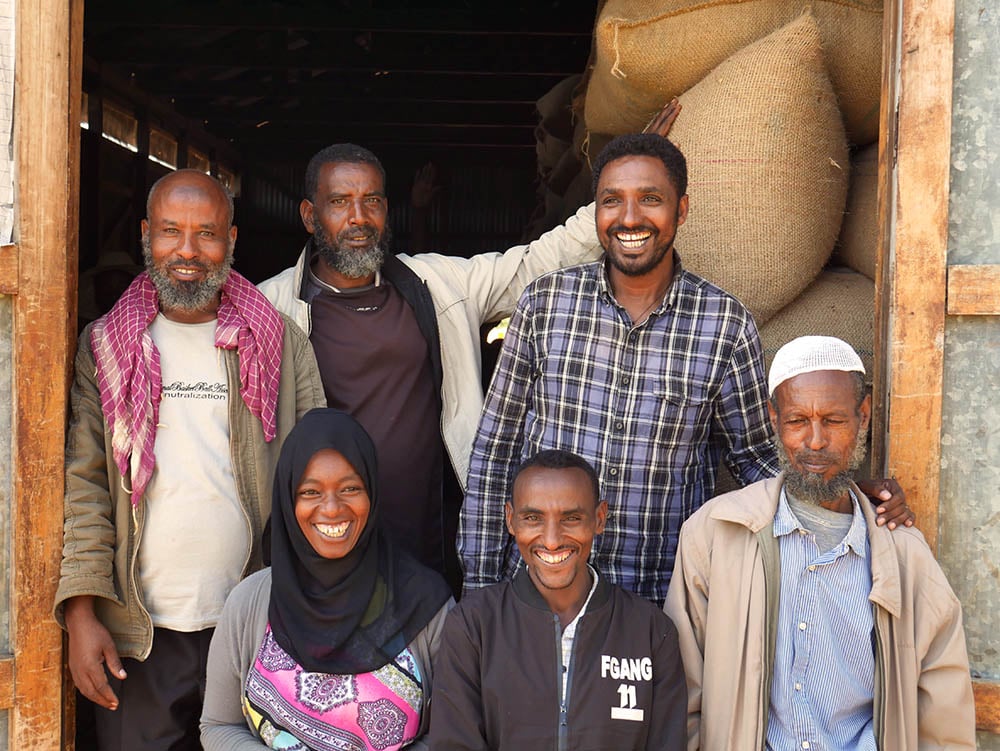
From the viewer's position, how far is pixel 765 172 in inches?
123

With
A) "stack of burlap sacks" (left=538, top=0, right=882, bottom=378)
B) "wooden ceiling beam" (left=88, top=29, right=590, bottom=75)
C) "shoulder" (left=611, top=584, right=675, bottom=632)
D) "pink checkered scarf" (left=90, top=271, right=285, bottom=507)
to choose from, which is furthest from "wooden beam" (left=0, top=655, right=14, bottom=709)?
"wooden ceiling beam" (left=88, top=29, right=590, bottom=75)

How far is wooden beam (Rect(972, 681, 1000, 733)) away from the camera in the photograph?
251 cm

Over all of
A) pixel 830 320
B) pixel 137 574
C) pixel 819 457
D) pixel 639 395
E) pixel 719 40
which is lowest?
pixel 137 574

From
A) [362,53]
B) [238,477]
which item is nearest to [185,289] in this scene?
[238,477]

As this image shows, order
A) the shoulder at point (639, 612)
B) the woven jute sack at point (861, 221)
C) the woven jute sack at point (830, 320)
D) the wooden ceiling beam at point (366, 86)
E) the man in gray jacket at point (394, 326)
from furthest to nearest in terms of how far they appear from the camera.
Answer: the wooden ceiling beam at point (366, 86) → the woven jute sack at point (861, 221) → the woven jute sack at point (830, 320) → the man in gray jacket at point (394, 326) → the shoulder at point (639, 612)

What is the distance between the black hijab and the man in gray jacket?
0.61 meters

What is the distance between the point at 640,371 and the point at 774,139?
3.12 ft

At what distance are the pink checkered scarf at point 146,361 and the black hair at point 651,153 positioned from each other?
0.95 meters

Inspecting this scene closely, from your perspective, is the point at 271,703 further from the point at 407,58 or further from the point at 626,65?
the point at 407,58

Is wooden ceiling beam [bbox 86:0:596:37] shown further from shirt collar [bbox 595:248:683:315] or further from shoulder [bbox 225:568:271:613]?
shoulder [bbox 225:568:271:613]

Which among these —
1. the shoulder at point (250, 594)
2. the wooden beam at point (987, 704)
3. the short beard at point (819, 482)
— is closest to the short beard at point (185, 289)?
the shoulder at point (250, 594)

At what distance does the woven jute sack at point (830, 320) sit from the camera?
3.18 metres

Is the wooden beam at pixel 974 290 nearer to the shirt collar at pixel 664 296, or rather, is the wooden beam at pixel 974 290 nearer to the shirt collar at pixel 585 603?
the shirt collar at pixel 664 296

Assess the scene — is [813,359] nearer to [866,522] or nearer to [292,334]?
[866,522]
